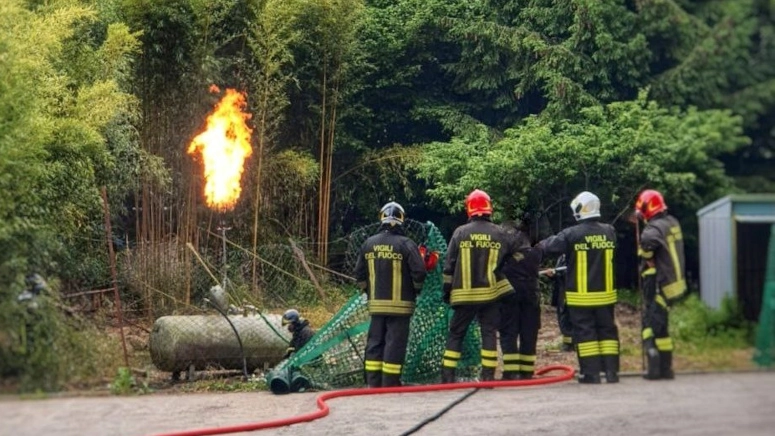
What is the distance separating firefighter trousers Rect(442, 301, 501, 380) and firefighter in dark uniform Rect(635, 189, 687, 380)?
250cm

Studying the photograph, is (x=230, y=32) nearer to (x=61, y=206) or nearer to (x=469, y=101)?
(x=61, y=206)

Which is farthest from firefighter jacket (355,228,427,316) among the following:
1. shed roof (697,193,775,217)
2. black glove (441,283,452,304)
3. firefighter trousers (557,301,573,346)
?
shed roof (697,193,775,217)

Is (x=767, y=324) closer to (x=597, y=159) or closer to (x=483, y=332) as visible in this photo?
(x=597, y=159)

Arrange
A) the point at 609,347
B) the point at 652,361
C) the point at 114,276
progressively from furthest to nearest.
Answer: the point at 114,276 < the point at 609,347 < the point at 652,361

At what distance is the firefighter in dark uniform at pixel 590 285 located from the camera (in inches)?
132

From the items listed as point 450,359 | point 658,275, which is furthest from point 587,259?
point 450,359

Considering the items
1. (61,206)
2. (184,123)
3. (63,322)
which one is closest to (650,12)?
(63,322)

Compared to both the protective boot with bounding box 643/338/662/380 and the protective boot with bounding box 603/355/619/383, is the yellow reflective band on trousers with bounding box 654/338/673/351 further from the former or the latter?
the protective boot with bounding box 603/355/619/383

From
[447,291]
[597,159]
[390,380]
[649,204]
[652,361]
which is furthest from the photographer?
[390,380]

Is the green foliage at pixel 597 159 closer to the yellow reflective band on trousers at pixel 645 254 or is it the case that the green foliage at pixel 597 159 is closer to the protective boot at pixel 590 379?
the yellow reflective band on trousers at pixel 645 254

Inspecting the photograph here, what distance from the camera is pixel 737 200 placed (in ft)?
7.77

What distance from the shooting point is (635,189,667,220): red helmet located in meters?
2.78

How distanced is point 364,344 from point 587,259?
435 centimetres

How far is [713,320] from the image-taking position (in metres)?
2.58
